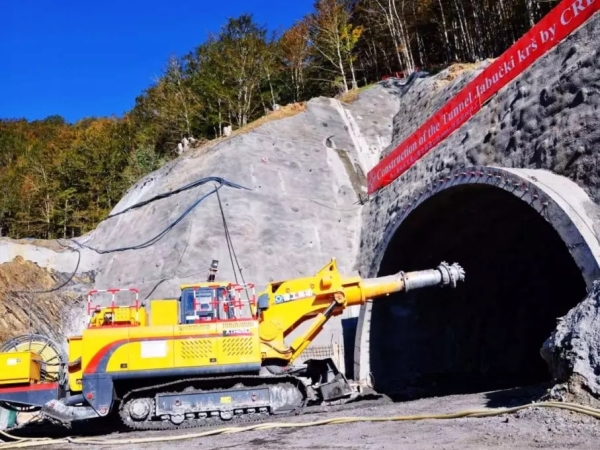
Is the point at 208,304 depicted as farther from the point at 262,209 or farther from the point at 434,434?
the point at 262,209

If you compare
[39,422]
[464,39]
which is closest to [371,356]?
[39,422]

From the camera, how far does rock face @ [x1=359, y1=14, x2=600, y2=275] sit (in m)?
10.9

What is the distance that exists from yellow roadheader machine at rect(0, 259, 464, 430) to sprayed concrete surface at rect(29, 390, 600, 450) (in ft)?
2.83

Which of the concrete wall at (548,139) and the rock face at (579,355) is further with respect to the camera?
the concrete wall at (548,139)

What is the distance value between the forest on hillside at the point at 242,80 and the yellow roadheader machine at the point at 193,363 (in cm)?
2657

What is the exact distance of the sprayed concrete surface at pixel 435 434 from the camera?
597 cm

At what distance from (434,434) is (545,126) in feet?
25.7

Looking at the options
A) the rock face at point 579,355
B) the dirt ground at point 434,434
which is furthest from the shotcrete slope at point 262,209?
the rock face at point 579,355

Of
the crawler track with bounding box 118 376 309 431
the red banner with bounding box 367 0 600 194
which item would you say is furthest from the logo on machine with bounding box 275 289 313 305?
the red banner with bounding box 367 0 600 194

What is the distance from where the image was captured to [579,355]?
714cm

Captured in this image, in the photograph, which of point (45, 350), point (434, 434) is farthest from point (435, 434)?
point (45, 350)

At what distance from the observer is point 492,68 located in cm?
1554

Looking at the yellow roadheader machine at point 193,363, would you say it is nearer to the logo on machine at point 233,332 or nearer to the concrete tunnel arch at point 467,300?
the logo on machine at point 233,332

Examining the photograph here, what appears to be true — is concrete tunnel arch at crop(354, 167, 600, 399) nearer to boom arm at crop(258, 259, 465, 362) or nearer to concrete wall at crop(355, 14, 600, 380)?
concrete wall at crop(355, 14, 600, 380)
